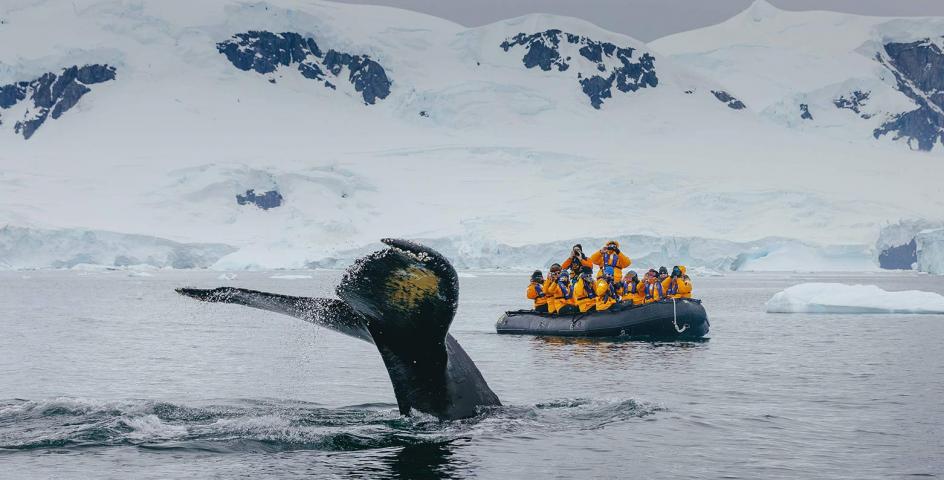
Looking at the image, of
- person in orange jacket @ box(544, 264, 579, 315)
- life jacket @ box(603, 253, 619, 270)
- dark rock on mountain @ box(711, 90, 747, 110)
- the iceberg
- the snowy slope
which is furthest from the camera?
dark rock on mountain @ box(711, 90, 747, 110)

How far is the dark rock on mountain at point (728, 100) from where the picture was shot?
15300 centimetres

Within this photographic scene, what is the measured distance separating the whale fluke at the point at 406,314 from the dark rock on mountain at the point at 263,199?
3874 inches

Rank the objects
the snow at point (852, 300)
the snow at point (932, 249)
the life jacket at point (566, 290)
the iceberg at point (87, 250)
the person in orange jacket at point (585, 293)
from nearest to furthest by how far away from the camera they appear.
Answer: the person in orange jacket at point (585, 293), the life jacket at point (566, 290), the snow at point (852, 300), the snow at point (932, 249), the iceberg at point (87, 250)

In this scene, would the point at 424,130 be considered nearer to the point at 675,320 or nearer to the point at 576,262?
the point at 675,320

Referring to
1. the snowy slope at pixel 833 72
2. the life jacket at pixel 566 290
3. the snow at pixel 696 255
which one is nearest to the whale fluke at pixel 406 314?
the life jacket at pixel 566 290

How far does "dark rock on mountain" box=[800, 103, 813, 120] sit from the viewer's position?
149 metres

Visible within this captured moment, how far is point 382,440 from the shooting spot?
9828 millimetres

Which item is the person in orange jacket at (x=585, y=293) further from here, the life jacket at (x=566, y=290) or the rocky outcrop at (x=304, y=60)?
the rocky outcrop at (x=304, y=60)

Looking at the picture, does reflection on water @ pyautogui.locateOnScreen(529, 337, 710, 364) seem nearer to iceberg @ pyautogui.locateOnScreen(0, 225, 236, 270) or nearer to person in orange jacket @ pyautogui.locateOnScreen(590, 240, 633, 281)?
person in orange jacket @ pyautogui.locateOnScreen(590, 240, 633, 281)

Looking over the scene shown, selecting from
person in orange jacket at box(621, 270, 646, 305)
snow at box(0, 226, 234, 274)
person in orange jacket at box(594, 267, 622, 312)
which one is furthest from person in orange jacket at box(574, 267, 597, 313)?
snow at box(0, 226, 234, 274)

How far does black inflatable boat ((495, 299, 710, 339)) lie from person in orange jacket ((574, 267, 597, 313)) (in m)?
0.27

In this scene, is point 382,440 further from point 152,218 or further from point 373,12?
point 373,12

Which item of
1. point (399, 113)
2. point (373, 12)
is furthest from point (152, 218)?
point (373, 12)

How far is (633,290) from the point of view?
24.8m
